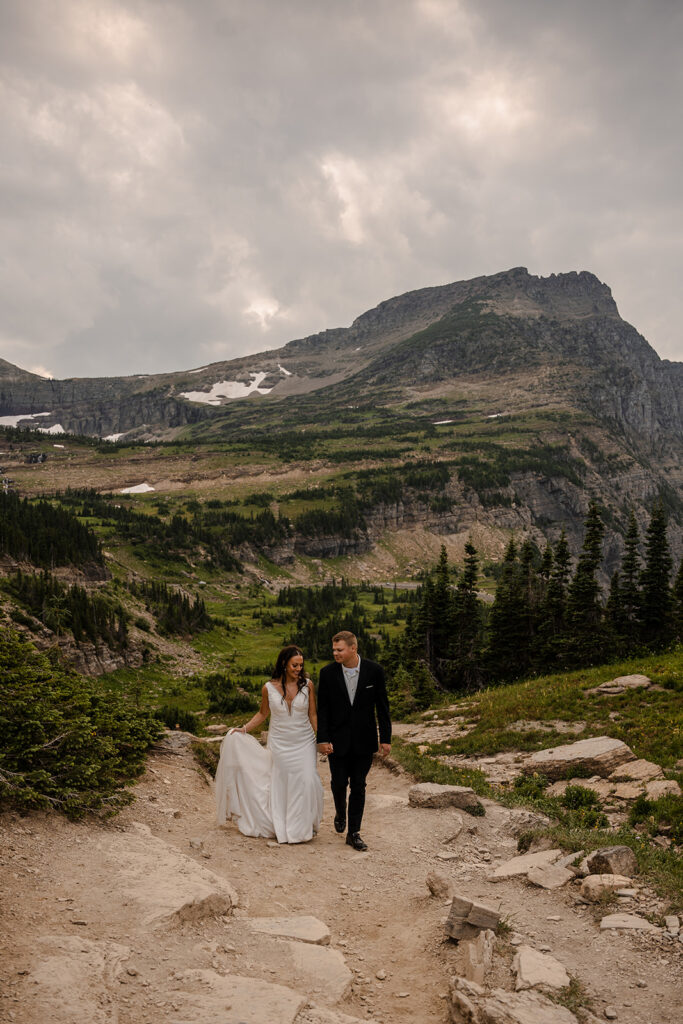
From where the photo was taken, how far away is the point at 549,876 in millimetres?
8320

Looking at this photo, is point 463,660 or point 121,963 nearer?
point 121,963

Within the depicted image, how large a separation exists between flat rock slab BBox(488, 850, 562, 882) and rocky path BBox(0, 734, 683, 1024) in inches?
7.1

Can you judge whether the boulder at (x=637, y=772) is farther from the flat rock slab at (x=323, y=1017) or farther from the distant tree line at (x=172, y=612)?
the distant tree line at (x=172, y=612)

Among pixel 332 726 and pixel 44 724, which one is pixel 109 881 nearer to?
pixel 44 724

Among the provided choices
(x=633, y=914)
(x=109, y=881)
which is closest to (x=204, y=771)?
(x=109, y=881)

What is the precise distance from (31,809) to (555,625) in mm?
31572

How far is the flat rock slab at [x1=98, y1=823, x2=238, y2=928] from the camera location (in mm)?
6677

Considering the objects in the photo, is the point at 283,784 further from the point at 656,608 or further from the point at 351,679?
the point at 656,608

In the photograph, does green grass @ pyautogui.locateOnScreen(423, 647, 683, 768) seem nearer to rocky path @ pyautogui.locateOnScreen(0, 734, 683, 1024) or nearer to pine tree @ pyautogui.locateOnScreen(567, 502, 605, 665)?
pine tree @ pyautogui.locateOnScreen(567, 502, 605, 665)

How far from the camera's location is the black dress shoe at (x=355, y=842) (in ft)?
32.6

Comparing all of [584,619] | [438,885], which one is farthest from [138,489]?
[438,885]

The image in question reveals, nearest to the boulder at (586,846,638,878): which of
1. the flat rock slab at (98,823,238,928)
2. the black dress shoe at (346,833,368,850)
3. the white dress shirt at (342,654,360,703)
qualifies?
the black dress shoe at (346,833,368,850)

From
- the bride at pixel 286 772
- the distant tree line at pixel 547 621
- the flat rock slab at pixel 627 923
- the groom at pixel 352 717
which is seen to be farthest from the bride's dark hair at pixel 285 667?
the distant tree line at pixel 547 621

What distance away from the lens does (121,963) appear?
5562 millimetres
